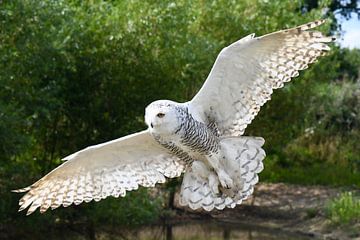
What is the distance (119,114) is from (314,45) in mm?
6612

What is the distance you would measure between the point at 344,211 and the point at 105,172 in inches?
306

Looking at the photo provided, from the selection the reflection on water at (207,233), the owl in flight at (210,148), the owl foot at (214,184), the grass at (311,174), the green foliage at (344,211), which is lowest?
the reflection on water at (207,233)

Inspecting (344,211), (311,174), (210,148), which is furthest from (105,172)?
(311,174)

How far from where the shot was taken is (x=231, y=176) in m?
5.82

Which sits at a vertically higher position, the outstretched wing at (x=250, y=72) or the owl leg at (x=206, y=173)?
the outstretched wing at (x=250, y=72)

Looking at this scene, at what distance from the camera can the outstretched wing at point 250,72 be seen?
5.55 meters

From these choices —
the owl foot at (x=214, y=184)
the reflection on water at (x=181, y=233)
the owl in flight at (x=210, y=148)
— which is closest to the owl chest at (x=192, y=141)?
the owl in flight at (x=210, y=148)

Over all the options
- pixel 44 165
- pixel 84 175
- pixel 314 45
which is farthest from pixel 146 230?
pixel 314 45

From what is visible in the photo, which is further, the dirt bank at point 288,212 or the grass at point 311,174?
the grass at point 311,174

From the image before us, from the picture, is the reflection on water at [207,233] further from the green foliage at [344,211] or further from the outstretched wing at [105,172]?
the outstretched wing at [105,172]

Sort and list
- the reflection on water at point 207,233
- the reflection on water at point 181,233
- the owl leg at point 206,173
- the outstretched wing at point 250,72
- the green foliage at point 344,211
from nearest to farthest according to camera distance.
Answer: the outstretched wing at point 250,72 < the owl leg at point 206,173 < the reflection on water at point 181,233 < the reflection on water at point 207,233 < the green foliage at point 344,211

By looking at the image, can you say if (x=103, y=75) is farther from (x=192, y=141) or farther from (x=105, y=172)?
(x=192, y=141)

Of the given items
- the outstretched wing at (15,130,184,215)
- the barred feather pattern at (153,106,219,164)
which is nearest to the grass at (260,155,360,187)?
the outstretched wing at (15,130,184,215)

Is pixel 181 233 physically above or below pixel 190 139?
below
